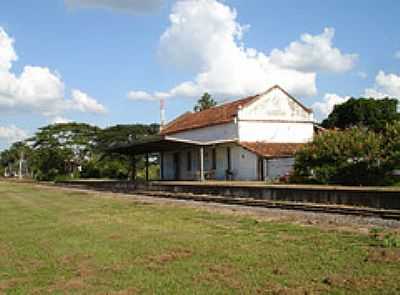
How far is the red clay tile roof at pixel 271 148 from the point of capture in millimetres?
36000

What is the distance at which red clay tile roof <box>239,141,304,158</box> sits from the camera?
36.0m

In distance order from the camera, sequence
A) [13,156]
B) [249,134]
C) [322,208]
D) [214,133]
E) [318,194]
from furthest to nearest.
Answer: [13,156] < [214,133] < [249,134] < [318,194] < [322,208]

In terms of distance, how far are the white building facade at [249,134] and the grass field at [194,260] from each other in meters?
25.2

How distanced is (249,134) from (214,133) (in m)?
3.98

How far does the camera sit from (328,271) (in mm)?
6797

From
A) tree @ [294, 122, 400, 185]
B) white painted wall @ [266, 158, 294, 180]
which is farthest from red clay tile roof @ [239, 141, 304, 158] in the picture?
A: tree @ [294, 122, 400, 185]

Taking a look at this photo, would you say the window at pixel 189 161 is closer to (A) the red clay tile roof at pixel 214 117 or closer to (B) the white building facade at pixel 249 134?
(B) the white building facade at pixel 249 134

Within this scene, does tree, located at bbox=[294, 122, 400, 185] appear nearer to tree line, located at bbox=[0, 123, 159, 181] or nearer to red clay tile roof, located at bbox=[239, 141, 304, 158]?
red clay tile roof, located at bbox=[239, 141, 304, 158]

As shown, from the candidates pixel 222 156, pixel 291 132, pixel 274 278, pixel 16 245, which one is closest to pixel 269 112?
pixel 291 132

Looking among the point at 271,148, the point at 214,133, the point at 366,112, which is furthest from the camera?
the point at 366,112

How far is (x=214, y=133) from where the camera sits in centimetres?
4447

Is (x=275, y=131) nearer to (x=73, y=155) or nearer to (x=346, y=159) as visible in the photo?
(x=346, y=159)

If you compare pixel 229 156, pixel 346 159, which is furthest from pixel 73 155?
pixel 346 159

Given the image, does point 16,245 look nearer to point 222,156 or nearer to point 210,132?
point 222,156
